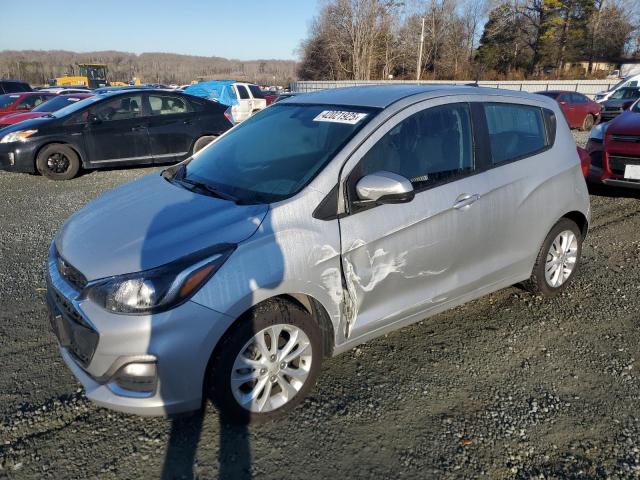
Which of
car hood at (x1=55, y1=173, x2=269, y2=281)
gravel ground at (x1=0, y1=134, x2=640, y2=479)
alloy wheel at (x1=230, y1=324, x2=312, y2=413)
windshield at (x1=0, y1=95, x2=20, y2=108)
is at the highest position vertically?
windshield at (x1=0, y1=95, x2=20, y2=108)

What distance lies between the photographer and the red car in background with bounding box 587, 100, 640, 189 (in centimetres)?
648

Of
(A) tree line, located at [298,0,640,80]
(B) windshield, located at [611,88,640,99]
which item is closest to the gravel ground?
(B) windshield, located at [611,88,640,99]

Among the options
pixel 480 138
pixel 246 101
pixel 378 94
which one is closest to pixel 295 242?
pixel 378 94

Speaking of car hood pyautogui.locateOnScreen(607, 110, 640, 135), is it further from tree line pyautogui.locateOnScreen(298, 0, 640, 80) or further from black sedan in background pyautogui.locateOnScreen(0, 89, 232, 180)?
tree line pyautogui.locateOnScreen(298, 0, 640, 80)

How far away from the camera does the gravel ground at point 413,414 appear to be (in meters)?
2.37

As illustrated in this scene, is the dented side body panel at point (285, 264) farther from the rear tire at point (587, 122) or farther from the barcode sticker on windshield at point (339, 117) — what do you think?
the rear tire at point (587, 122)

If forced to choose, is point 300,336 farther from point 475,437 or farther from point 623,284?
point 623,284

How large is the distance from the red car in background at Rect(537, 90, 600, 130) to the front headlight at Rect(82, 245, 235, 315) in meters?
17.0

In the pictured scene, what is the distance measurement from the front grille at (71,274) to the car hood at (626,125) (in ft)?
22.9

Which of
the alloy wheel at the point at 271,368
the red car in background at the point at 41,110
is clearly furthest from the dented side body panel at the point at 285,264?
the red car in background at the point at 41,110

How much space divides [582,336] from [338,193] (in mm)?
2220

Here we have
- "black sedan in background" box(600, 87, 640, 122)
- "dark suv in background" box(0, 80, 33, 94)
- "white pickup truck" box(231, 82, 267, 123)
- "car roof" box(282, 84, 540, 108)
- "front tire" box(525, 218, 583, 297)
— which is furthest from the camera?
"black sedan in background" box(600, 87, 640, 122)

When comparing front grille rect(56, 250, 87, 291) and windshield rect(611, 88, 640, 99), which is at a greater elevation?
windshield rect(611, 88, 640, 99)

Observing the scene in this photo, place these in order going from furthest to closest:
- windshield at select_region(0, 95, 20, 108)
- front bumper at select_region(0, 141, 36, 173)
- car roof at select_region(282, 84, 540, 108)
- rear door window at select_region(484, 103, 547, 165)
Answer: windshield at select_region(0, 95, 20, 108) < front bumper at select_region(0, 141, 36, 173) < rear door window at select_region(484, 103, 547, 165) < car roof at select_region(282, 84, 540, 108)
